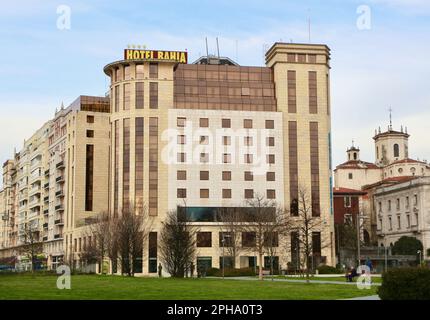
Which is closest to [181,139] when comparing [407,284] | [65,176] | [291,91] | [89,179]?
[291,91]

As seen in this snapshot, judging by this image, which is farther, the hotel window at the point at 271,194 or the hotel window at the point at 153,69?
the hotel window at the point at 153,69

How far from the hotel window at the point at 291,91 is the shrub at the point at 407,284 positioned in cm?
8578

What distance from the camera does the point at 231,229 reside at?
96.4 meters

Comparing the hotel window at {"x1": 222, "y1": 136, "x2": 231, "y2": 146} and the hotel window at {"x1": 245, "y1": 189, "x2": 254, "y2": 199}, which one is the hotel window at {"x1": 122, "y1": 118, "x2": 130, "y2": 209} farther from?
the hotel window at {"x1": 245, "y1": 189, "x2": 254, "y2": 199}

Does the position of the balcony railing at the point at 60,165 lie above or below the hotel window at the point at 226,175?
above

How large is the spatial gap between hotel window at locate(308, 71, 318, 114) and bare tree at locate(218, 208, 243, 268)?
2248cm

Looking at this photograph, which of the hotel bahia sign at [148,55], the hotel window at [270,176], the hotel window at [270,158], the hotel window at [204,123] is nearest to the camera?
the hotel window at [204,123]

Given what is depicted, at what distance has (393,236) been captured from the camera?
138500 millimetres

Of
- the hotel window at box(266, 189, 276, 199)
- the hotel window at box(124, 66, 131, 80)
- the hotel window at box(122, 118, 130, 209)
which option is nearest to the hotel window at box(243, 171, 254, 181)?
the hotel window at box(266, 189, 276, 199)

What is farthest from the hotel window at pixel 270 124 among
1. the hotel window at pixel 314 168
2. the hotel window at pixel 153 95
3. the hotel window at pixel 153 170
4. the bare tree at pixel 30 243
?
the bare tree at pixel 30 243

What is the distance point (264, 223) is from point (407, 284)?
59.6 m

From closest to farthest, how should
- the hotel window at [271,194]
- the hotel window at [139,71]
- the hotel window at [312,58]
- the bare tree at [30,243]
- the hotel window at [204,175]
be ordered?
the hotel window at [204,175]
the hotel window at [271,194]
the hotel window at [139,71]
the hotel window at [312,58]
the bare tree at [30,243]

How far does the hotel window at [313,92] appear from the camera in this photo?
113m

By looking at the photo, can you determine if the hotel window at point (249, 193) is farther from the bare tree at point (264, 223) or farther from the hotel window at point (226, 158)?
the hotel window at point (226, 158)
